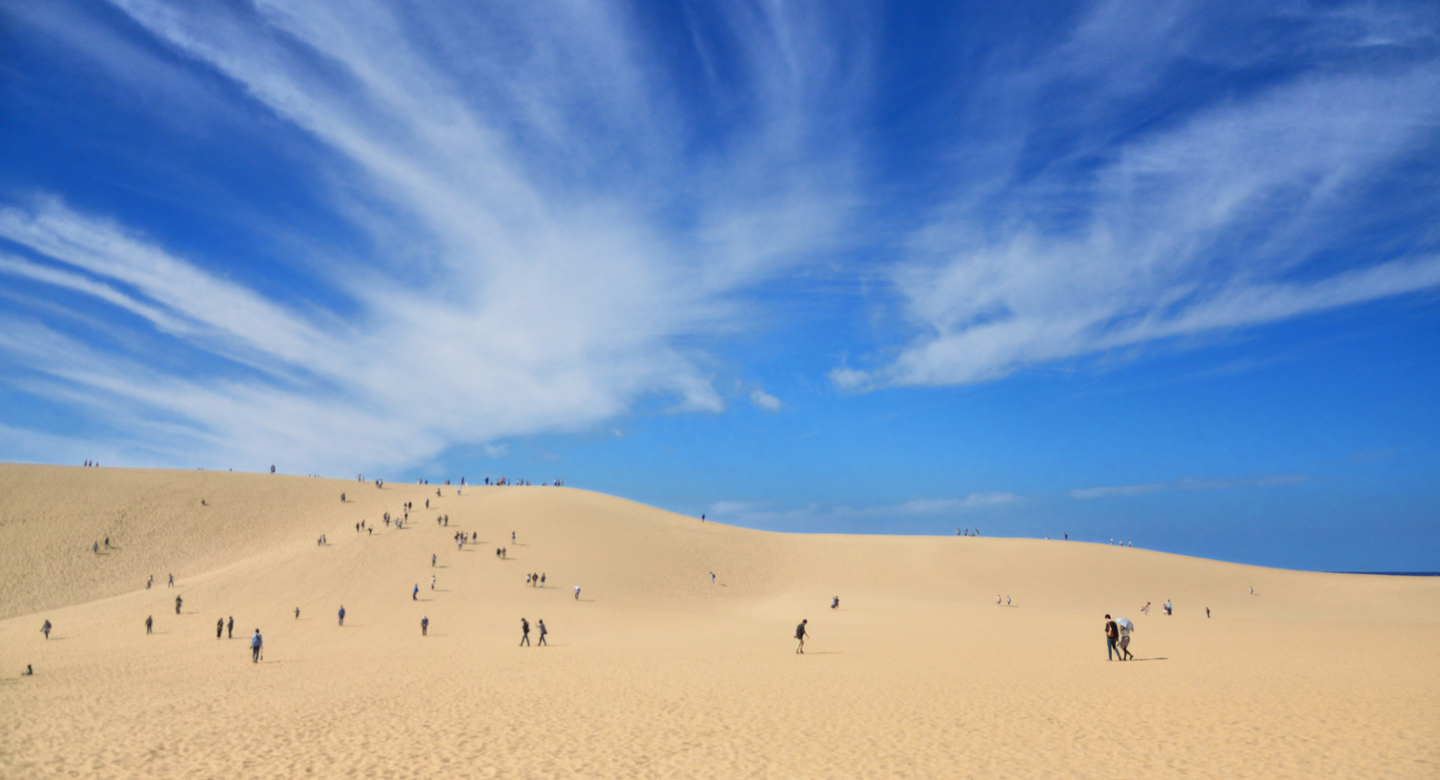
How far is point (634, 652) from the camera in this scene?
2833 centimetres

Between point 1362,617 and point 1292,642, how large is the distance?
1304 inches

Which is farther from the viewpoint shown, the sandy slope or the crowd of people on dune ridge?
the crowd of people on dune ridge

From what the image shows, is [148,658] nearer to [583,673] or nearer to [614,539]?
[583,673]

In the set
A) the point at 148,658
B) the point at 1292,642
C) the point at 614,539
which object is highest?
the point at 614,539

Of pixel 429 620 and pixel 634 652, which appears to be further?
pixel 429 620

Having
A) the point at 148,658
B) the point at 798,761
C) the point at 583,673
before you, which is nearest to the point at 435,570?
the point at 148,658

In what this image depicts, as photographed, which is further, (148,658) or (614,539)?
(614,539)

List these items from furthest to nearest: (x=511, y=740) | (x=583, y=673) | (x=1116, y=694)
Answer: (x=583, y=673)
(x=1116, y=694)
(x=511, y=740)

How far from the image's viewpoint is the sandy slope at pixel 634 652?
13141mm

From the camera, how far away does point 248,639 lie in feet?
106

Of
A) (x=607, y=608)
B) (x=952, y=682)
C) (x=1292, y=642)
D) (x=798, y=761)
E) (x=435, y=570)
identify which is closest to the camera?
(x=798, y=761)

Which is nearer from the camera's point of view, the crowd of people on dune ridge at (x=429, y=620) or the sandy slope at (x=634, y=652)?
the sandy slope at (x=634, y=652)

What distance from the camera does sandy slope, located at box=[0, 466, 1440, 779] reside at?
43.1 ft

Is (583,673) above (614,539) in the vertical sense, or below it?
below
